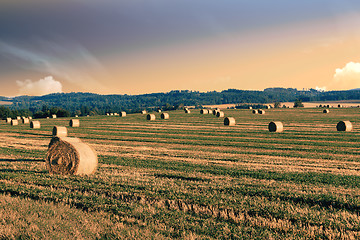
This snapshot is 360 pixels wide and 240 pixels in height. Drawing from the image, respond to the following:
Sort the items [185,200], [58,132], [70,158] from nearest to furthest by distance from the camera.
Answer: [185,200] → [70,158] → [58,132]

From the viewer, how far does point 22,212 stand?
8.42m

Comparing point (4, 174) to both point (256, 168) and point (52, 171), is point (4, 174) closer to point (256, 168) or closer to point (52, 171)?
point (52, 171)

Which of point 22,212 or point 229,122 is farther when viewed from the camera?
point 229,122

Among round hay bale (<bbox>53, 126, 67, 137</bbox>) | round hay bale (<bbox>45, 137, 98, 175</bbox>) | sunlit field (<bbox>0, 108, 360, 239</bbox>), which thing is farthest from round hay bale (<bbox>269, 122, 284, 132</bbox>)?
round hay bale (<bbox>45, 137, 98, 175</bbox>)

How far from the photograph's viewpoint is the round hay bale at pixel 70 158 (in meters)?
13.9

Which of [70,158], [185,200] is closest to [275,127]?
[70,158]

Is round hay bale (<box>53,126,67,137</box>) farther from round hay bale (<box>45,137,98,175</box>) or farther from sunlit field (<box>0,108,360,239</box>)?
round hay bale (<box>45,137,98,175</box>)

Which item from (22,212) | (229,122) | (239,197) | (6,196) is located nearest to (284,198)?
(239,197)

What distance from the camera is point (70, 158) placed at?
46.3ft

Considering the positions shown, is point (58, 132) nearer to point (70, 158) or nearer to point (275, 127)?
point (70, 158)

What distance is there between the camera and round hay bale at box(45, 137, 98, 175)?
45.5 feet

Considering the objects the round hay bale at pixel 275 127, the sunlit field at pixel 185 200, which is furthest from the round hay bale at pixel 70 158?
the round hay bale at pixel 275 127

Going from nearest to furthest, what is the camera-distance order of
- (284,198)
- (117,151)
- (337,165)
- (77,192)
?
(284,198) < (77,192) < (337,165) < (117,151)

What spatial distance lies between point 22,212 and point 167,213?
425cm
